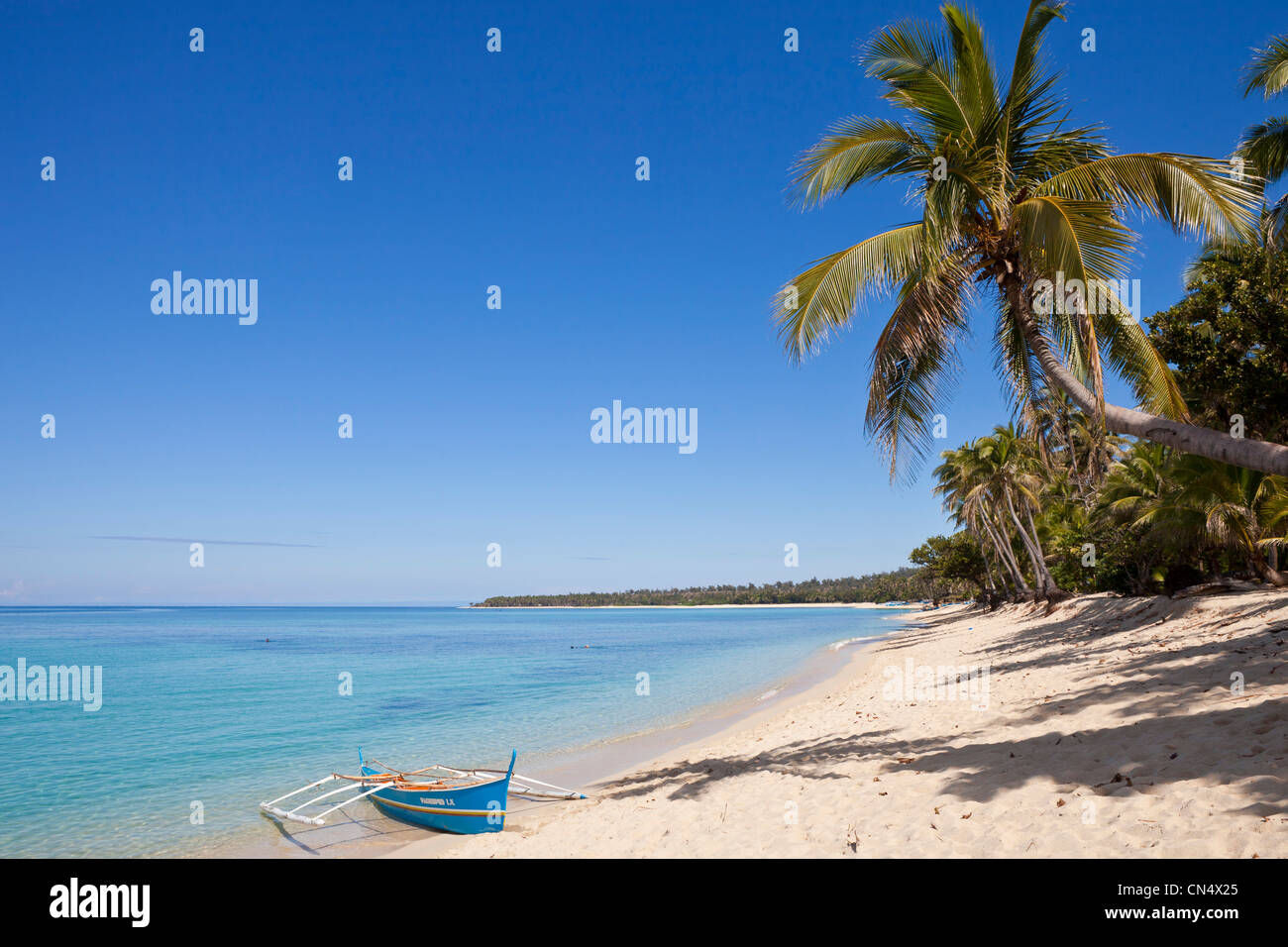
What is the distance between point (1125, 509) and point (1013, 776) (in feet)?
67.9

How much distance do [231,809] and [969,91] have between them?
1604 centimetres

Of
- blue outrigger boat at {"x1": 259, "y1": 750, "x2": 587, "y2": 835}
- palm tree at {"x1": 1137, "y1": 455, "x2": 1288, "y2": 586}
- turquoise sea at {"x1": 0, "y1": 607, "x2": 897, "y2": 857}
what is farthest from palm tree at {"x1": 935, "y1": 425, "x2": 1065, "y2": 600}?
blue outrigger boat at {"x1": 259, "y1": 750, "x2": 587, "y2": 835}

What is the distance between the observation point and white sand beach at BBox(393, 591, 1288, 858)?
5031mm

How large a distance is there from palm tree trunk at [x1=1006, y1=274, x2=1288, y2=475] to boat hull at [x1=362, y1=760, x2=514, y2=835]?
8668 mm

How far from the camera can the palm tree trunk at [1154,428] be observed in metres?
5.49

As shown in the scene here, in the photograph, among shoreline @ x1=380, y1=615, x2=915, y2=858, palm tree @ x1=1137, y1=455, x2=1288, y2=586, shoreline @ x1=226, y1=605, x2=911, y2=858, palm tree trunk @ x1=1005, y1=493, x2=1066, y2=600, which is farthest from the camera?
palm tree trunk @ x1=1005, y1=493, x2=1066, y2=600

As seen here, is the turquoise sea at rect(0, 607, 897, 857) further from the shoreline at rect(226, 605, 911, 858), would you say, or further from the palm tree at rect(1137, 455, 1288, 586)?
the palm tree at rect(1137, 455, 1288, 586)

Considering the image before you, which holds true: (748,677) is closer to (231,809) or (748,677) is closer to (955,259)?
(231,809)

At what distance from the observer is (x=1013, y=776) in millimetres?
6641

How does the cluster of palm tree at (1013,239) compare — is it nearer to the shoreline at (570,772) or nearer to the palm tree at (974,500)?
the shoreline at (570,772)

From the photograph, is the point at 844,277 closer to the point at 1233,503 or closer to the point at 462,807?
the point at 462,807

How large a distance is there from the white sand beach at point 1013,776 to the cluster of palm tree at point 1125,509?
8.65 ft

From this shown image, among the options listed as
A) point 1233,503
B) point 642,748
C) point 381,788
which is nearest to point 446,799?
point 381,788
